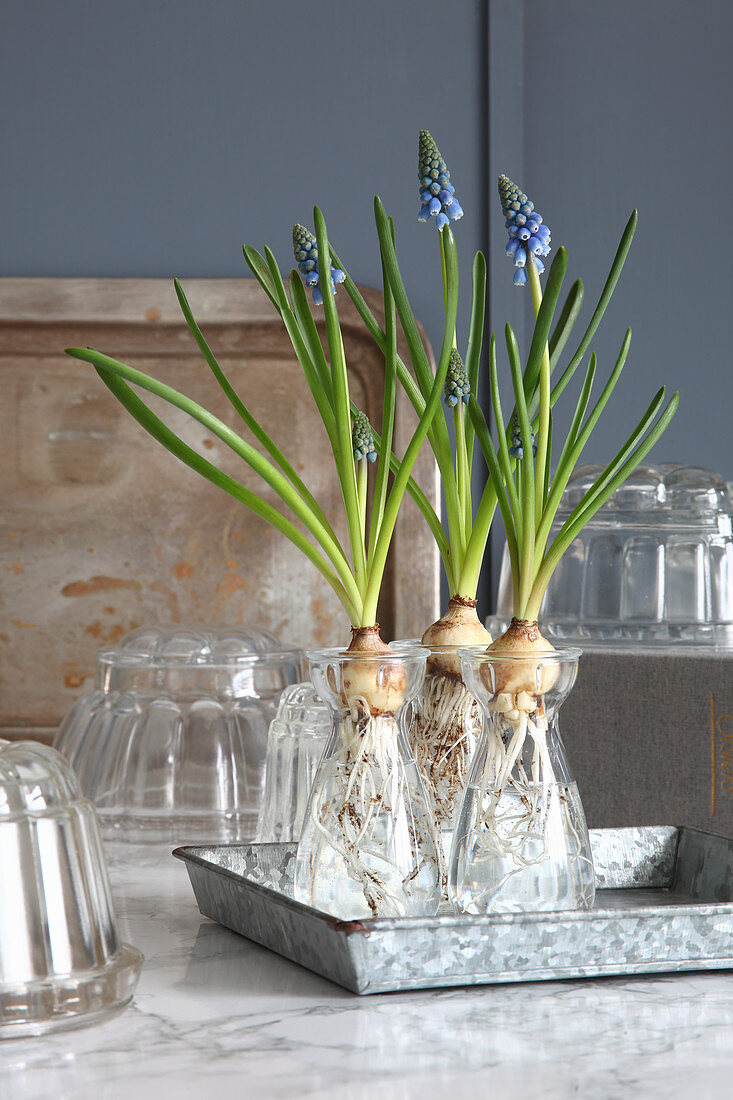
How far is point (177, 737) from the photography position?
0.83 m

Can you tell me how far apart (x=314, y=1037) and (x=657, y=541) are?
0.62 meters

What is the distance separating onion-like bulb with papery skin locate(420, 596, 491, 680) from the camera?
0.52 metres

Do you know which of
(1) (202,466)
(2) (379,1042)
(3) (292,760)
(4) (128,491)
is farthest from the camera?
(4) (128,491)

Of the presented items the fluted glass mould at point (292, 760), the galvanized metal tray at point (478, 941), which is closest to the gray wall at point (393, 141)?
the fluted glass mould at point (292, 760)

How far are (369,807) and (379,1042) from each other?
95mm

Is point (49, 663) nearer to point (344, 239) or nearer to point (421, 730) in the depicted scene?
point (344, 239)

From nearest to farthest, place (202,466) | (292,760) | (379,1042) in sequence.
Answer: (379,1042) → (202,466) → (292,760)

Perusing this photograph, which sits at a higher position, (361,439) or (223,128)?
(223,128)

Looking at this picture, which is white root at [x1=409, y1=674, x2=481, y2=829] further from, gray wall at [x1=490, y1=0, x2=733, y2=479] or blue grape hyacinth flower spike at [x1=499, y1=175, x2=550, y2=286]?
gray wall at [x1=490, y1=0, x2=733, y2=479]

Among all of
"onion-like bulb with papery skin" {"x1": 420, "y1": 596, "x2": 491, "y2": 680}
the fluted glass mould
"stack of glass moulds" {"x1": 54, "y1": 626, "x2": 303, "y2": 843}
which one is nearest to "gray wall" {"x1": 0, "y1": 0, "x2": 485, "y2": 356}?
"stack of glass moulds" {"x1": 54, "y1": 626, "x2": 303, "y2": 843}

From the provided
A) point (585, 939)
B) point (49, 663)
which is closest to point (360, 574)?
point (585, 939)

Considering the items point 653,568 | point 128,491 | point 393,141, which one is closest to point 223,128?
point 393,141

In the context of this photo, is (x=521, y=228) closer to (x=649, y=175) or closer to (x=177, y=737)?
(x=177, y=737)

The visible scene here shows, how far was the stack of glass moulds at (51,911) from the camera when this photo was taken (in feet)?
1.26
